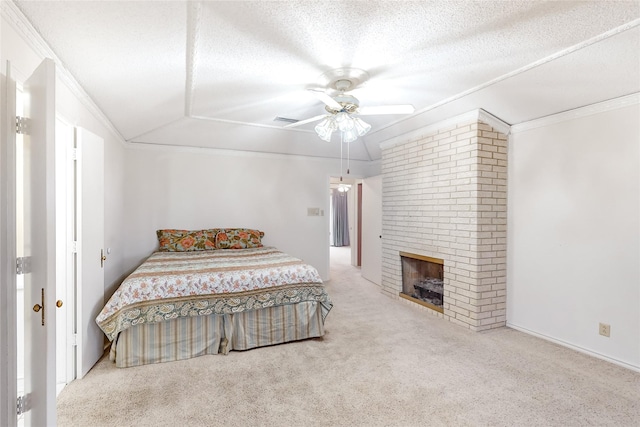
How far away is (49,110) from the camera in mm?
1293

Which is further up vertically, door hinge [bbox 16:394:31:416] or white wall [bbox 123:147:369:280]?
white wall [bbox 123:147:369:280]

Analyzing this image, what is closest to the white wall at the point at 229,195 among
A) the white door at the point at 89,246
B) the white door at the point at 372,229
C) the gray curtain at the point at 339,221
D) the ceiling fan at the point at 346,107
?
the white door at the point at 372,229

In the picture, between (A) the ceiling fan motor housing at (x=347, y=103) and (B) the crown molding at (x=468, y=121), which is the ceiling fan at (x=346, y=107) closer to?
(A) the ceiling fan motor housing at (x=347, y=103)

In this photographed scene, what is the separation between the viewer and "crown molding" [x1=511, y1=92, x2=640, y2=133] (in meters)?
2.50

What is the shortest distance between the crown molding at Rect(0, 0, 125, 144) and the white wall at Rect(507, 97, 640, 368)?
4080 millimetres

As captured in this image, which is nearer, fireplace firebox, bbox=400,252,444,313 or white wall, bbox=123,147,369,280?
fireplace firebox, bbox=400,252,444,313

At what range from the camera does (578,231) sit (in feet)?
9.25

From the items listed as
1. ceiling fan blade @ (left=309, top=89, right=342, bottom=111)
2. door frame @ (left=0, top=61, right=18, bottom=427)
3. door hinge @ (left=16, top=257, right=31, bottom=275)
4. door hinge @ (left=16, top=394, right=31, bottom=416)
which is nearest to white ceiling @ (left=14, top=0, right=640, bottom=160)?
ceiling fan blade @ (left=309, top=89, right=342, bottom=111)

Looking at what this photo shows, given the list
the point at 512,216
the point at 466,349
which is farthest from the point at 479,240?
the point at 466,349

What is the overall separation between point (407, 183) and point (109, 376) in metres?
3.88

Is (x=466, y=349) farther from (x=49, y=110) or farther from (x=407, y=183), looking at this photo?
(x=49, y=110)

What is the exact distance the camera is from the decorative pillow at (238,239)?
4.43 m

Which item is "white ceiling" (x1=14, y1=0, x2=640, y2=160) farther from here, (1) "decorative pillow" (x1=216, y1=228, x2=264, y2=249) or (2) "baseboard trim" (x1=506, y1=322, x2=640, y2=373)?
(2) "baseboard trim" (x1=506, y1=322, x2=640, y2=373)

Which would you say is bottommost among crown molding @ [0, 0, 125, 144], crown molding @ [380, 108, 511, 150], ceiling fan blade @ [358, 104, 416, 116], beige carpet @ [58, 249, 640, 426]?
beige carpet @ [58, 249, 640, 426]
